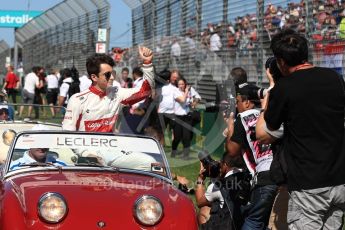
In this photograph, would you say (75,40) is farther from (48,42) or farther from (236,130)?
(236,130)

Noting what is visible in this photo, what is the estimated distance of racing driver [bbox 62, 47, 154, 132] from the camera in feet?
25.4

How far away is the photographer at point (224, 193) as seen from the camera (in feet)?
21.7

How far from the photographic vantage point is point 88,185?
19.7 feet

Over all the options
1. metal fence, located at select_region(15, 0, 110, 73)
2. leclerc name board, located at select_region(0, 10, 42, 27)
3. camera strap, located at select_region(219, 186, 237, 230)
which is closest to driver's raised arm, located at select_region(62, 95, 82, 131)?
camera strap, located at select_region(219, 186, 237, 230)

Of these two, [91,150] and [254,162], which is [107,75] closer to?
[91,150]

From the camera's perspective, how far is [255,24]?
14.0m

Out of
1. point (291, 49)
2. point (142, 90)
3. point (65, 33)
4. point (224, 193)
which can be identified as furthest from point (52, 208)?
point (65, 33)

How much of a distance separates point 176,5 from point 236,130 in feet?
43.7

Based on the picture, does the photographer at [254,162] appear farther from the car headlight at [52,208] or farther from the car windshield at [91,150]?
the car headlight at [52,208]

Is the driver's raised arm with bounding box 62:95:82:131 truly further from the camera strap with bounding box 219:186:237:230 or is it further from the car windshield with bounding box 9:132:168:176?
the camera strap with bounding box 219:186:237:230

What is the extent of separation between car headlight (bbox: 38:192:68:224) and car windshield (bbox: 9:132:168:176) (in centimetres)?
108

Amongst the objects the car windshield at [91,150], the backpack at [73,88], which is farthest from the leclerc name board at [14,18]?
the car windshield at [91,150]

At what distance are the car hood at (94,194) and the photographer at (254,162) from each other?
2.14 ft

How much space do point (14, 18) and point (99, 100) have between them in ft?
156
